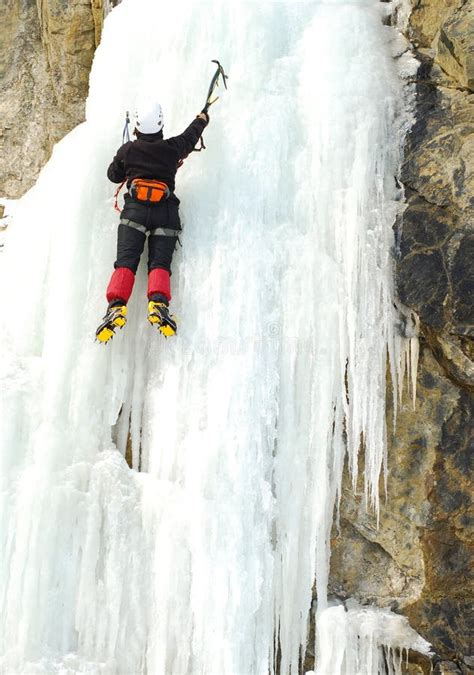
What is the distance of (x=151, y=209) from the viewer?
206 inches

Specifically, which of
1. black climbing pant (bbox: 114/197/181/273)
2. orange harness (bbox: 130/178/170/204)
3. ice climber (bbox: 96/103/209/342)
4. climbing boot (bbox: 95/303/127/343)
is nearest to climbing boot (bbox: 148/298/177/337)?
ice climber (bbox: 96/103/209/342)

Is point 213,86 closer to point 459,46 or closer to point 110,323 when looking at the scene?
point 459,46

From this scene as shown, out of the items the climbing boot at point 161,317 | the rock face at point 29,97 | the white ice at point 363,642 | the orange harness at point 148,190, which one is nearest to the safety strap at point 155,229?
the orange harness at point 148,190

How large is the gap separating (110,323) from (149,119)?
1653 millimetres

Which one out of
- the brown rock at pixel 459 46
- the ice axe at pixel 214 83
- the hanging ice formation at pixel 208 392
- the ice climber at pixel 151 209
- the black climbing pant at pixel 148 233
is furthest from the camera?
the ice axe at pixel 214 83

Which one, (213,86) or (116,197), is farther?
(213,86)

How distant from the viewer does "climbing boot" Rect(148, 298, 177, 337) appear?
15.8 ft

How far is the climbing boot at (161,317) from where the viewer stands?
4.82 meters

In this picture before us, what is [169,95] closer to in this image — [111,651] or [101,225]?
[101,225]

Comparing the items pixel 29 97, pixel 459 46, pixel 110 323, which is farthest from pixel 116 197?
pixel 29 97

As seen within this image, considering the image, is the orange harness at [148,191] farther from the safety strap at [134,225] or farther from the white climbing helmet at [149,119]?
the white climbing helmet at [149,119]

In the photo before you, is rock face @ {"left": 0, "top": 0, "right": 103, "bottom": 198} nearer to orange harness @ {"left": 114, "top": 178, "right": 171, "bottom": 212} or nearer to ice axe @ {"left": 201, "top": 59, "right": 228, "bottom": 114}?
ice axe @ {"left": 201, "top": 59, "right": 228, "bottom": 114}

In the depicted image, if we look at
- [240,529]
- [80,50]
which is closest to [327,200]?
[240,529]

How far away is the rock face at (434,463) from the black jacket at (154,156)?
5.69ft
